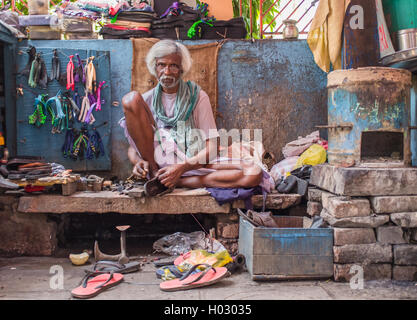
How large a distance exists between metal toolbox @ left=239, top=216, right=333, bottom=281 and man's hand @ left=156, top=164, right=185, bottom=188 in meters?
0.92

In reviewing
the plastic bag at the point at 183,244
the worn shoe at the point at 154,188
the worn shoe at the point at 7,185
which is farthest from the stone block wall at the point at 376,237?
the worn shoe at the point at 7,185

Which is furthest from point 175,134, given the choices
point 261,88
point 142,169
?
point 261,88

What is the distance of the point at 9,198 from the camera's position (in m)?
3.61

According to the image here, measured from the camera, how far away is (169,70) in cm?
376

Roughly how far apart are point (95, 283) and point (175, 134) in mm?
1596

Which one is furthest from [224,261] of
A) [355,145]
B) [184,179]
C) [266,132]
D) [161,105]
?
[266,132]

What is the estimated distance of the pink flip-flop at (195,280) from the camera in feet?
8.79

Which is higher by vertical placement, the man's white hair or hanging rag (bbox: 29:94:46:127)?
the man's white hair

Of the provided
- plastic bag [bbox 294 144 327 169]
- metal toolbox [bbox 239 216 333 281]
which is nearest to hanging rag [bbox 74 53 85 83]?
plastic bag [bbox 294 144 327 169]

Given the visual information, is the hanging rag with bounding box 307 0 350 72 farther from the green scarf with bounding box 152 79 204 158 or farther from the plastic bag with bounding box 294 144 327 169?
the green scarf with bounding box 152 79 204 158

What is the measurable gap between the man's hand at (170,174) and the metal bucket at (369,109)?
1342 millimetres

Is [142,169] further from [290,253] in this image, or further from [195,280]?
[290,253]

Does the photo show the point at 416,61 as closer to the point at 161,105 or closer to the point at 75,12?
the point at 161,105

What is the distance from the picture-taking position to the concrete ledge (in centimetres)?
352
